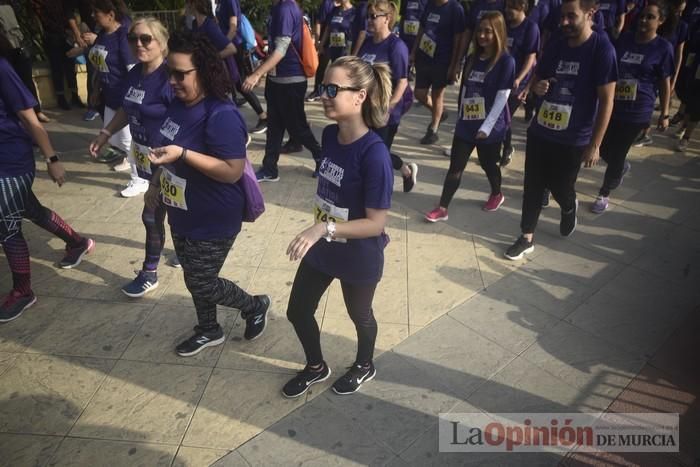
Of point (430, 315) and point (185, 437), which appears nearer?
point (185, 437)

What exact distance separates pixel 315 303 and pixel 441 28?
4.70 metres

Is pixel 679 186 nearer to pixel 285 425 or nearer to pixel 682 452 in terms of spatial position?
pixel 682 452

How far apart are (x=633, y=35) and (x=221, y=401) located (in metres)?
4.97

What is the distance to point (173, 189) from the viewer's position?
2.70 m

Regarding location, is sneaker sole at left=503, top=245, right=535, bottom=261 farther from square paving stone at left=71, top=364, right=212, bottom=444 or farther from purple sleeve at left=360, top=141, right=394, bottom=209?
square paving stone at left=71, top=364, right=212, bottom=444

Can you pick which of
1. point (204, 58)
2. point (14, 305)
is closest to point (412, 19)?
point (204, 58)

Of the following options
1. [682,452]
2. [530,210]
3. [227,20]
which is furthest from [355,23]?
[682,452]

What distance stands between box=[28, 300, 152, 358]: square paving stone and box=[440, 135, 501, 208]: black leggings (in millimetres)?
2876

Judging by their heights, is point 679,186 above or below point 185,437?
above

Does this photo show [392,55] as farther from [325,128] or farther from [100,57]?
[100,57]

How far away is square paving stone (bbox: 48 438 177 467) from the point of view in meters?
2.52

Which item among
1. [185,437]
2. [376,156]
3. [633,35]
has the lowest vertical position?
[185,437]

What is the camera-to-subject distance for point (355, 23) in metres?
6.68

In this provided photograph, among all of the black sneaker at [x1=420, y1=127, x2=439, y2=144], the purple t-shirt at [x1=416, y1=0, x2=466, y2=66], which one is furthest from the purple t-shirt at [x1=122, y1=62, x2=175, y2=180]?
the black sneaker at [x1=420, y1=127, x2=439, y2=144]
